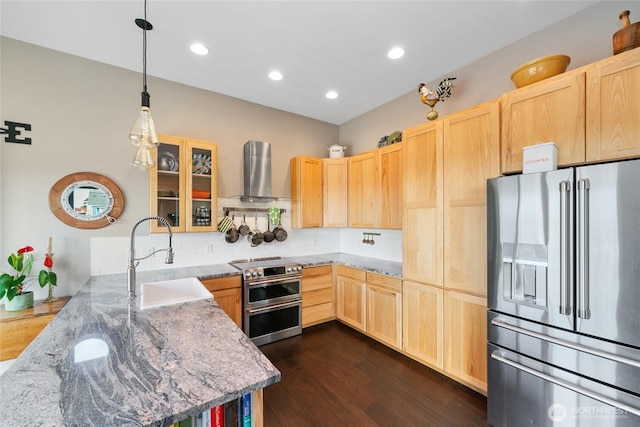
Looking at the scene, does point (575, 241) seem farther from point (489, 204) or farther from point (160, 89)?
point (160, 89)

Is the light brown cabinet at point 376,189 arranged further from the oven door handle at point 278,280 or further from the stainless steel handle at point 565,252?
the stainless steel handle at point 565,252

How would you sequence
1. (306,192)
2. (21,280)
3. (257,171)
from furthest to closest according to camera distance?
(306,192), (257,171), (21,280)

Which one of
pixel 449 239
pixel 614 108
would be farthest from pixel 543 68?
pixel 449 239

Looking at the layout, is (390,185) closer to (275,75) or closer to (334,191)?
(334,191)

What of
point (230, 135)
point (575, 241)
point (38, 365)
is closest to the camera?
point (38, 365)

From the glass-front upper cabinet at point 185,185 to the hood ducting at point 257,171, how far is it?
0.42 m

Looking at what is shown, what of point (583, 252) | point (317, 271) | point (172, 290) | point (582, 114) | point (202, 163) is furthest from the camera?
point (317, 271)

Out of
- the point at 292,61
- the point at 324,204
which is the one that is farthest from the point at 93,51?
the point at 324,204

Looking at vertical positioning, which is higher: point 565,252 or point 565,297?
point 565,252

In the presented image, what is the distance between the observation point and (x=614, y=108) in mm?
1462

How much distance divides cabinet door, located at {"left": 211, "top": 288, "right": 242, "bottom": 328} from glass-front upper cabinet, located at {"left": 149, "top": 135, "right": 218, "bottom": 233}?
2.48 ft

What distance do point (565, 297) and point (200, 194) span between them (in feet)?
10.7

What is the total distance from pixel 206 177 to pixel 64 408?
2.50m

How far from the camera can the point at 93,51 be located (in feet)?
8.17
